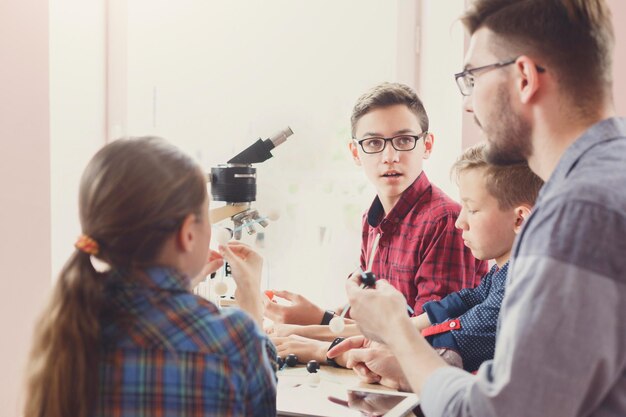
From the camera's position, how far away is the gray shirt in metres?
0.94

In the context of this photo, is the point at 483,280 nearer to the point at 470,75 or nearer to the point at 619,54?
the point at 470,75

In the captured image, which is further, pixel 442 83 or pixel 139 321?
pixel 442 83

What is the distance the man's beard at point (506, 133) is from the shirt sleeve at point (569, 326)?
0.25 meters

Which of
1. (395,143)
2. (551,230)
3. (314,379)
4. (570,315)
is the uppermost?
(395,143)

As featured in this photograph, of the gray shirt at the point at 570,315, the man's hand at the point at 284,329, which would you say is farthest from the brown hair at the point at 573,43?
the man's hand at the point at 284,329

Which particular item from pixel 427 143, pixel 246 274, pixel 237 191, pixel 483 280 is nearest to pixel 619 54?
pixel 427 143

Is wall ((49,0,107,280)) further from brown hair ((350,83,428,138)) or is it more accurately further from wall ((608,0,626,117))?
wall ((608,0,626,117))

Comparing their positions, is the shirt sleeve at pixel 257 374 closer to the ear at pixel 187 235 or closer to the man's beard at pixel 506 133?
the ear at pixel 187 235

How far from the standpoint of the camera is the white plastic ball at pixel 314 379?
5.41 ft

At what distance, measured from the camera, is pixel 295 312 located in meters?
2.12

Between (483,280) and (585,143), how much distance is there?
76 cm

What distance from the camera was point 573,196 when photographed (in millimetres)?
985

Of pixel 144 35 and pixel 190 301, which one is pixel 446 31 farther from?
pixel 190 301

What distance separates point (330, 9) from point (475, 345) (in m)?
1.66
